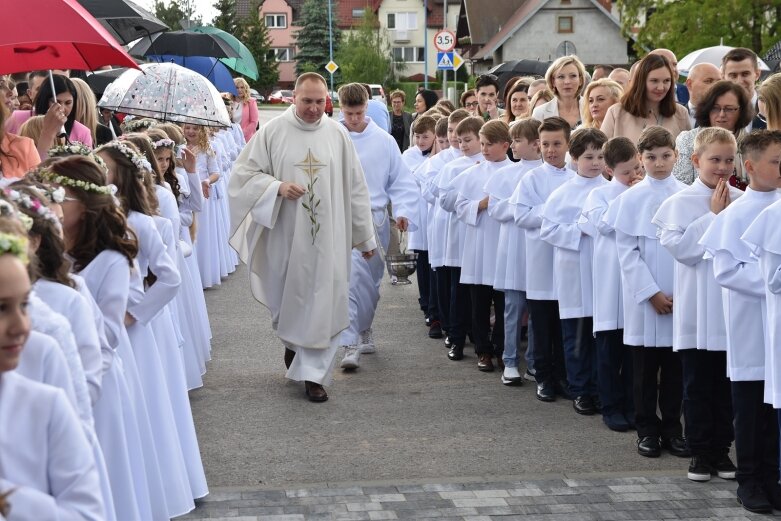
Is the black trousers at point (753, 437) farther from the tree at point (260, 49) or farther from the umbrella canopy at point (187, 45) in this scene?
the tree at point (260, 49)

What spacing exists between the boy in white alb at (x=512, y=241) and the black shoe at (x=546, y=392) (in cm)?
39

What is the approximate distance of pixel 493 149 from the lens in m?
10.6

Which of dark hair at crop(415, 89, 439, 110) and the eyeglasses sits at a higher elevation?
the eyeglasses

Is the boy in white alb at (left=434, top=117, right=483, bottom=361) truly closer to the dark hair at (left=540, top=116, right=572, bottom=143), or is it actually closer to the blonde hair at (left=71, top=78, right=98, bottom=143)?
the dark hair at (left=540, top=116, right=572, bottom=143)

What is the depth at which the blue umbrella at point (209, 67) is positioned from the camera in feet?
68.5

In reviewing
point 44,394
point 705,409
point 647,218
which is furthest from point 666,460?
point 44,394

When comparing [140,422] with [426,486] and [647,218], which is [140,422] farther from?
[647,218]

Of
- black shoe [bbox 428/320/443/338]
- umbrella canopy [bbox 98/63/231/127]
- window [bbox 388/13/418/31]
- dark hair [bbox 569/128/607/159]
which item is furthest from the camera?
window [bbox 388/13/418/31]

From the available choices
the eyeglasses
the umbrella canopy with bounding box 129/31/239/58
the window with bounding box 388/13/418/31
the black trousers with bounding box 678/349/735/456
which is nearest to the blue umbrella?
the umbrella canopy with bounding box 129/31/239/58

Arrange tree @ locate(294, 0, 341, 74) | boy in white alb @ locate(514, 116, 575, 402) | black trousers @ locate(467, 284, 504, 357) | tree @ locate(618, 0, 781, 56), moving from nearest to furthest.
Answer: boy in white alb @ locate(514, 116, 575, 402) < black trousers @ locate(467, 284, 504, 357) < tree @ locate(618, 0, 781, 56) < tree @ locate(294, 0, 341, 74)

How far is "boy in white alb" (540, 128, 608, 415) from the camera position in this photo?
890cm

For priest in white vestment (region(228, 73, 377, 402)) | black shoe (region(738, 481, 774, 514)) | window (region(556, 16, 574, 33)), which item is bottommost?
black shoe (region(738, 481, 774, 514))

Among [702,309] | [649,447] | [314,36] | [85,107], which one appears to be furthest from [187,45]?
[314,36]

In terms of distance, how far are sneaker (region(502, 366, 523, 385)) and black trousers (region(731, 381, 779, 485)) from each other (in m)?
3.23
